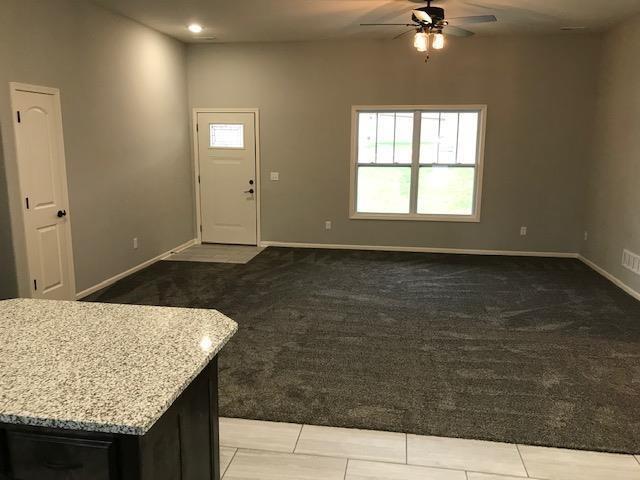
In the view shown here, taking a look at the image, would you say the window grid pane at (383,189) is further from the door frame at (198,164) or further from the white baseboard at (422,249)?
the door frame at (198,164)

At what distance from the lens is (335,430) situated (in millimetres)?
2742

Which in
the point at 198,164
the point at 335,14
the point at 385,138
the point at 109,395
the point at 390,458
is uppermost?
the point at 335,14

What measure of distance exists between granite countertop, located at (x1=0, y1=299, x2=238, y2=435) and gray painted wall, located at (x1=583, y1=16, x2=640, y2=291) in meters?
5.07

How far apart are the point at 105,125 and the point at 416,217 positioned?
4.17 meters

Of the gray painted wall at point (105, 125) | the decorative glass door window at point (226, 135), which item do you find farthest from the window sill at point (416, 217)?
the gray painted wall at point (105, 125)

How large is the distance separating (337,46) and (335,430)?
551 centimetres

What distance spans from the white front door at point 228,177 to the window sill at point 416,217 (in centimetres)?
161

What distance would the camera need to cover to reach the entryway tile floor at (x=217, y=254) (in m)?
6.64

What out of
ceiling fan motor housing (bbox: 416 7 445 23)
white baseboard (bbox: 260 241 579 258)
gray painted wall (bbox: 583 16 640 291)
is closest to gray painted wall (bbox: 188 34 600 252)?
white baseboard (bbox: 260 241 579 258)

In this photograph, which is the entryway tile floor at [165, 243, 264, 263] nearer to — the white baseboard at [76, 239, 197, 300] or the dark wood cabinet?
the white baseboard at [76, 239, 197, 300]

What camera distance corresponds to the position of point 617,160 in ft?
19.0

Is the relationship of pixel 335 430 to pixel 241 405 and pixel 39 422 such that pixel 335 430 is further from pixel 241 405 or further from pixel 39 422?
pixel 39 422

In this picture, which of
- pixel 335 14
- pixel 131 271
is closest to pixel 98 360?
pixel 131 271

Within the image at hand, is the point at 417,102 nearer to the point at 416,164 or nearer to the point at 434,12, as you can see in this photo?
the point at 416,164
